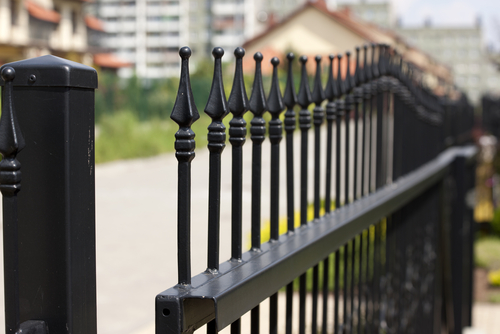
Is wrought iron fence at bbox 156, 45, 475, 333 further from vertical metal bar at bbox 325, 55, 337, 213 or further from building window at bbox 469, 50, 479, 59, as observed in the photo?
building window at bbox 469, 50, 479, 59

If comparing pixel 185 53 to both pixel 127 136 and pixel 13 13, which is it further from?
pixel 13 13

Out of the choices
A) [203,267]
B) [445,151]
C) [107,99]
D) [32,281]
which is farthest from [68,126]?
[107,99]

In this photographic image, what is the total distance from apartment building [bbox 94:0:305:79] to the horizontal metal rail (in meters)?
82.5

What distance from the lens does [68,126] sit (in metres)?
0.83

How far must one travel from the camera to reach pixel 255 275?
1171mm

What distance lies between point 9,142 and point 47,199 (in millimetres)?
108

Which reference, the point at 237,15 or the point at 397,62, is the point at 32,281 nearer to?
the point at 397,62

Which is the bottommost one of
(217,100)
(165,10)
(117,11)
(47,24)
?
(217,100)

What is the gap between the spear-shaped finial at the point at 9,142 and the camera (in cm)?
78

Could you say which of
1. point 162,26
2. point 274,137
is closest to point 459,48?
point 162,26

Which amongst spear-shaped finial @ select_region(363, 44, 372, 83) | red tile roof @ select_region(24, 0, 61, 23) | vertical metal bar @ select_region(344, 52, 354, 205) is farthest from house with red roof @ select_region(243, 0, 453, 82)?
vertical metal bar @ select_region(344, 52, 354, 205)

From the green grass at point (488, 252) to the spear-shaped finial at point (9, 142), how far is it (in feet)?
28.0

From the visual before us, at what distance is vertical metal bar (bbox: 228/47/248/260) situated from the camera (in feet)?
3.90

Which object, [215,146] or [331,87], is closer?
[215,146]
